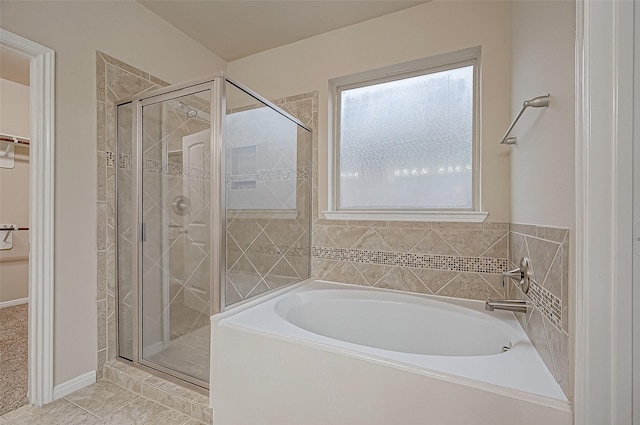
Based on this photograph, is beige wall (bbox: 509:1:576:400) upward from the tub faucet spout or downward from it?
upward

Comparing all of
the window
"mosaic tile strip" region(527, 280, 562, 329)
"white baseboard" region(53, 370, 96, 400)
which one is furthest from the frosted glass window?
"white baseboard" region(53, 370, 96, 400)

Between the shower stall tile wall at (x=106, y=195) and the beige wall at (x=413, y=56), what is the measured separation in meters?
1.16

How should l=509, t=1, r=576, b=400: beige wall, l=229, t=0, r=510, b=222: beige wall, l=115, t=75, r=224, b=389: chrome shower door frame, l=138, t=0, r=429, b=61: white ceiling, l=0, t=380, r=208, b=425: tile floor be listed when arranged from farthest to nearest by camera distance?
l=138, t=0, r=429, b=61: white ceiling
l=229, t=0, r=510, b=222: beige wall
l=115, t=75, r=224, b=389: chrome shower door frame
l=0, t=380, r=208, b=425: tile floor
l=509, t=1, r=576, b=400: beige wall

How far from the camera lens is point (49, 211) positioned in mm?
1613

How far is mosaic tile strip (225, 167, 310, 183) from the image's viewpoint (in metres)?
1.73

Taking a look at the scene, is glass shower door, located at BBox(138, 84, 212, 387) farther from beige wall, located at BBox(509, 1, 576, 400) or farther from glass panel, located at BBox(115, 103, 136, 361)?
beige wall, located at BBox(509, 1, 576, 400)

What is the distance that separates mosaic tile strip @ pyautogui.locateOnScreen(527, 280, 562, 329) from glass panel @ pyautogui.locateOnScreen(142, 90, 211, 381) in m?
1.58

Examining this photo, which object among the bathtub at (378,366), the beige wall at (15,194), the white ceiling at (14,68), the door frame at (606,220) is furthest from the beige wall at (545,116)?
the beige wall at (15,194)

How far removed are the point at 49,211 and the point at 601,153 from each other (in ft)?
7.97

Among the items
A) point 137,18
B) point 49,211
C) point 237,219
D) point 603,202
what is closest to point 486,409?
point 603,202

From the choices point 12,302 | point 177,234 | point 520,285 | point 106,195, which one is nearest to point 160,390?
point 177,234

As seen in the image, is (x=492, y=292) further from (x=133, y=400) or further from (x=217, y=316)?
(x=133, y=400)

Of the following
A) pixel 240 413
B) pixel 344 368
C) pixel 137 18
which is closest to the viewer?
pixel 344 368

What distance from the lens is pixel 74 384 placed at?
1728 mm
